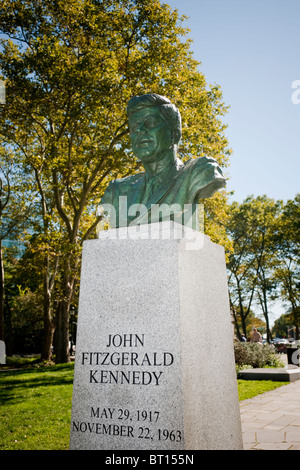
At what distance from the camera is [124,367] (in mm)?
2936

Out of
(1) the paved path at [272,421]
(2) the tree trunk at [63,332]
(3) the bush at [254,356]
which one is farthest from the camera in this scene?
(2) the tree trunk at [63,332]

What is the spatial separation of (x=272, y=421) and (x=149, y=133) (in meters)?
5.26

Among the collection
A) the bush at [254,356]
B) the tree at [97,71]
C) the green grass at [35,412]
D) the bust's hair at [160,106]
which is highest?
the tree at [97,71]

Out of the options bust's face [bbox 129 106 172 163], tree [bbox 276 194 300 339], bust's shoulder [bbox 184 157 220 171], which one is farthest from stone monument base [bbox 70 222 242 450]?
tree [bbox 276 194 300 339]

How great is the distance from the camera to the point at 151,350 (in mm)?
2902

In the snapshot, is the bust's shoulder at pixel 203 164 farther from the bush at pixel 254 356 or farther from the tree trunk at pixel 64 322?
the bush at pixel 254 356

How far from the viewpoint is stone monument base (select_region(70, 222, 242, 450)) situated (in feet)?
9.00

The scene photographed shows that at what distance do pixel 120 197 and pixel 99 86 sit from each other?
337 inches

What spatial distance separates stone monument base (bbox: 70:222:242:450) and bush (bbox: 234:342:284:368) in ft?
37.0

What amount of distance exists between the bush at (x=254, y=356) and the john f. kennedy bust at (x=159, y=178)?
11430 millimetres

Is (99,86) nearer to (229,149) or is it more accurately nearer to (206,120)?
(206,120)

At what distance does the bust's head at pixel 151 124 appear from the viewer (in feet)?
13.1

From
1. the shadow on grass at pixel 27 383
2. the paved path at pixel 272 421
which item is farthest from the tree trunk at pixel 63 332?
the paved path at pixel 272 421

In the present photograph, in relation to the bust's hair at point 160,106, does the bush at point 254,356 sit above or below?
below
